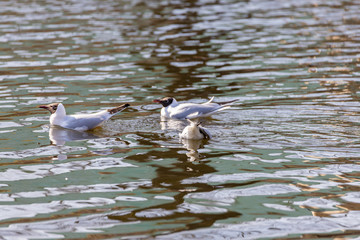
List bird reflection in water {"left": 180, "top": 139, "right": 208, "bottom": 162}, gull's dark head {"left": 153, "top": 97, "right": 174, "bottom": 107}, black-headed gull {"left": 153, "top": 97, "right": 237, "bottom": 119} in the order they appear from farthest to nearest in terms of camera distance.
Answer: gull's dark head {"left": 153, "top": 97, "right": 174, "bottom": 107} < black-headed gull {"left": 153, "top": 97, "right": 237, "bottom": 119} < bird reflection in water {"left": 180, "top": 139, "right": 208, "bottom": 162}

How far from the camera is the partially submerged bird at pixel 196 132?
10430 millimetres

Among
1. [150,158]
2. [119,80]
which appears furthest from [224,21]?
[150,158]

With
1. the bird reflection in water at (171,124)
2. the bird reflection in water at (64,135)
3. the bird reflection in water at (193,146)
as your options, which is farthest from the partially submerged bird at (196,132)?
the bird reflection in water at (64,135)

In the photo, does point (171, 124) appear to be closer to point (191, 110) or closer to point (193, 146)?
point (191, 110)

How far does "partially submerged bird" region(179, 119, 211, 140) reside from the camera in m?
10.4

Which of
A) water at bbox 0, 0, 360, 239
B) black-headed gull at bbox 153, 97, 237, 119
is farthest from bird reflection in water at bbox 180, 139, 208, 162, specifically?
black-headed gull at bbox 153, 97, 237, 119

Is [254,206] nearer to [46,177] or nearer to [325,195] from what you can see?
[325,195]

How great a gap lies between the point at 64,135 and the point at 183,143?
232 centimetres

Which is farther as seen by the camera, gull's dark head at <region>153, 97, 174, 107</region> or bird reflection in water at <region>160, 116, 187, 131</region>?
gull's dark head at <region>153, 97, 174, 107</region>

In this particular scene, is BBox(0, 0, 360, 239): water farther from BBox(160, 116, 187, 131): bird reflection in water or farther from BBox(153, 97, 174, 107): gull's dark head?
BBox(153, 97, 174, 107): gull's dark head

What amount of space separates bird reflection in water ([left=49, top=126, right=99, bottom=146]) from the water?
0.8 inches

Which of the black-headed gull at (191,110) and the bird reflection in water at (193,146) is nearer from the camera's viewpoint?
the bird reflection in water at (193,146)

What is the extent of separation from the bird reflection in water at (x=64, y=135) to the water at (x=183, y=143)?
0.07 feet

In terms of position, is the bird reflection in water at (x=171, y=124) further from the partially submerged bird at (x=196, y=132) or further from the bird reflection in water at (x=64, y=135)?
the bird reflection in water at (x=64, y=135)
